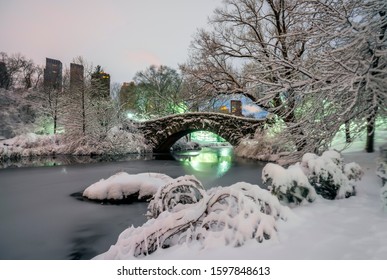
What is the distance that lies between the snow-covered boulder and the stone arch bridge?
6.92 meters

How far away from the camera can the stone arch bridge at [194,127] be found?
1305 centimetres

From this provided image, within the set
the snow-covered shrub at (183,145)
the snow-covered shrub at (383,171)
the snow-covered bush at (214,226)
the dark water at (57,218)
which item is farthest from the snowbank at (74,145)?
the snow-covered shrub at (383,171)

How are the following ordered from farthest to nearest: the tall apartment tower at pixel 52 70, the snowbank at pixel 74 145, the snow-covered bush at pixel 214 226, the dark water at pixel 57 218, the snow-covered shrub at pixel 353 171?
the snowbank at pixel 74 145, the tall apartment tower at pixel 52 70, the dark water at pixel 57 218, the snow-covered shrub at pixel 353 171, the snow-covered bush at pixel 214 226

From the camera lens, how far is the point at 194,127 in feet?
48.5

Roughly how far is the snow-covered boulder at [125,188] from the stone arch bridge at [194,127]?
6.92 metres

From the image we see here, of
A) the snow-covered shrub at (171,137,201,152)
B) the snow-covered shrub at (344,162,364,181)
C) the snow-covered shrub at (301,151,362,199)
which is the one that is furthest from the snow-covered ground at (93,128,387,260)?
the snow-covered shrub at (171,137,201,152)

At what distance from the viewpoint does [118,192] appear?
17.9ft

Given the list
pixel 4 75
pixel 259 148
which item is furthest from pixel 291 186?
pixel 259 148

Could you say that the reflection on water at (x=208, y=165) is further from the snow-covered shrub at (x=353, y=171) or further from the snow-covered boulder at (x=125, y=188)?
Result: the snow-covered shrub at (x=353, y=171)

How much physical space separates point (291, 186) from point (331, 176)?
0.52m

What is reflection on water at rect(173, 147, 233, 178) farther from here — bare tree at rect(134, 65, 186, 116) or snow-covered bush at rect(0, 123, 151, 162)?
bare tree at rect(134, 65, 186, 116)

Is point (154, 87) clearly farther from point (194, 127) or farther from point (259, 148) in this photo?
Result: point (259, 148)

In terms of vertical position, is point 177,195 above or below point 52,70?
below
